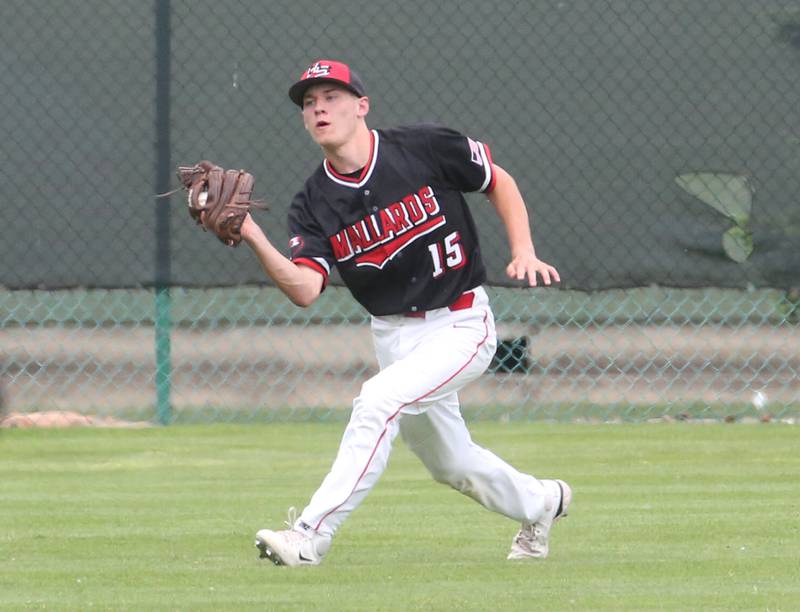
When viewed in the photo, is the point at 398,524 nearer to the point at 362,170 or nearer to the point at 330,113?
the point at 362,170

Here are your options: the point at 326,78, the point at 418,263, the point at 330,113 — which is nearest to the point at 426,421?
the point at 418,263

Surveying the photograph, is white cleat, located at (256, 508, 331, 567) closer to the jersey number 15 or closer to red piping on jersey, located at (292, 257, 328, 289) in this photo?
red piping on jersey, located at (292, 257, 328, 289)

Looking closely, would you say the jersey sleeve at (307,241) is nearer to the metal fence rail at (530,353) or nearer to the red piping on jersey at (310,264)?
the red piping on jersey at (310,264)

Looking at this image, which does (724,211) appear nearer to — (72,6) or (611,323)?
(611,323)

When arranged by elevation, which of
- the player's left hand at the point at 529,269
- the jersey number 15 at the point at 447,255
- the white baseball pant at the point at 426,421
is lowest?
the white baseball pant at the point at 426,421

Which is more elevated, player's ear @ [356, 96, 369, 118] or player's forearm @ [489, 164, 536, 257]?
player's ear @ [356, 96, 369, 118]

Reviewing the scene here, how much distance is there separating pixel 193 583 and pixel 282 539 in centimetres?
34

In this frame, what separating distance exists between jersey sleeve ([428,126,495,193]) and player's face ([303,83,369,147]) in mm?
343

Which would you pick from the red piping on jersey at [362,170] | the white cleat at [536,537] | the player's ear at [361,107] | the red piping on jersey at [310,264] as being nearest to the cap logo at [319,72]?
the player's ear at [361,107]

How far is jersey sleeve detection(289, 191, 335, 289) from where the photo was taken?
5918 millimetres

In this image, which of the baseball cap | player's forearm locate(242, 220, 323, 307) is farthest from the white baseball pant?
the baseball cap

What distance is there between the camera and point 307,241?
5992mm

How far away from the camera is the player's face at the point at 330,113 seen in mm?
5965

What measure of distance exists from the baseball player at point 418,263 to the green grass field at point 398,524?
11.8 inches
